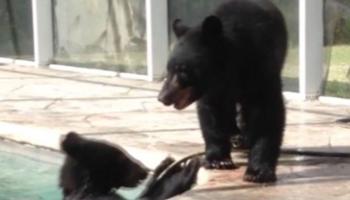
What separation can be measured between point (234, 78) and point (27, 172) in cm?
222

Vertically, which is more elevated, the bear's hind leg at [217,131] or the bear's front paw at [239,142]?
the bear's hind leg at [217,131]

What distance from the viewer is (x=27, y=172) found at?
8016mm

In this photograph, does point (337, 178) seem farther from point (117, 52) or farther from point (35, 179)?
point (117, 52)

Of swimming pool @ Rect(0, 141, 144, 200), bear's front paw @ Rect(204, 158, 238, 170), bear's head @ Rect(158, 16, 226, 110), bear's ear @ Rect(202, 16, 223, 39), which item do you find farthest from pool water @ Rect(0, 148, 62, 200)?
bear's ear @ Rect(202, 16, 223, 39)

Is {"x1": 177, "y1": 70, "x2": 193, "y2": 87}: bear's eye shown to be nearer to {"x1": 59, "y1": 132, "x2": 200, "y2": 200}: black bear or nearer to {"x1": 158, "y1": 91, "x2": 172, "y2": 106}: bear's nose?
{"x1": 158, "y1": 91, "x2": 172, "y2": 106}: bear's nose

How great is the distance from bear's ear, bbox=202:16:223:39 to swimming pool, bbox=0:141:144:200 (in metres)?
1.44

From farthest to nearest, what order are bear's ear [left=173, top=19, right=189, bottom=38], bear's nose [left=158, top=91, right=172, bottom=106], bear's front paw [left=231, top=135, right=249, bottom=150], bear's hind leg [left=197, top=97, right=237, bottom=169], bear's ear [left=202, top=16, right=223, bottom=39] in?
bear's front paw [left=231, top=135, right=249, bottom=150], bear's hind leg [left=197, top=97, right=237, bottom=169], bear's ear [left=173, top=19, right=189, bottom=38], bear's nose [left=158, top=91, right=172, bottom=106], bear's ear [left=202, top=16, right=223, bottom=39]

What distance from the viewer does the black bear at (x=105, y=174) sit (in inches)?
149

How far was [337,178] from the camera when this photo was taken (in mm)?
6648

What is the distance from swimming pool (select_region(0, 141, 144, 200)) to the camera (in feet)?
24.0

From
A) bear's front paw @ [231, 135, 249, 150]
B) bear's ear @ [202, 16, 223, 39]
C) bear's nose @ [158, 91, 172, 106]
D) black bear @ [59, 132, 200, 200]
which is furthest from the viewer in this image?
bear's front paw @ [231, 135, 249, 150]

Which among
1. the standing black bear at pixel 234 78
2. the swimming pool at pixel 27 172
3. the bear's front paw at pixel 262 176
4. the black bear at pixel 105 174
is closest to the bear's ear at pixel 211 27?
the standing black bear at pixel 234 78

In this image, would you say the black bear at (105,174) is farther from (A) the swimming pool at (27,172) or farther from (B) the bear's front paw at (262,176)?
(A) the swimming pool at (27,172)

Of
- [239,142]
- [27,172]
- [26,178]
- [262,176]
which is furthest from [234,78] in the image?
[27,172]
